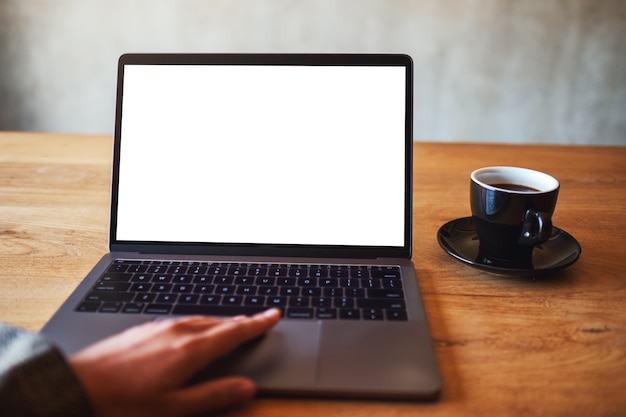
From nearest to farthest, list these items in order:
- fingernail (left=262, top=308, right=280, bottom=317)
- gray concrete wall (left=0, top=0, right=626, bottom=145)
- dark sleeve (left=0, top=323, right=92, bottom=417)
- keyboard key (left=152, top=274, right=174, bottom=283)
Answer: dark sleeve (left=0, top=323, right=92, bottom=417)
fingernail (left=262, top=308, right=280, bottom=317)
keyboard key (left=152, top=274, right=174, bottom=283)
gray concrete wall (left=0, top=0, right=626, bottom=145)

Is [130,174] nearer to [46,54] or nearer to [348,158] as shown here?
[348,158]

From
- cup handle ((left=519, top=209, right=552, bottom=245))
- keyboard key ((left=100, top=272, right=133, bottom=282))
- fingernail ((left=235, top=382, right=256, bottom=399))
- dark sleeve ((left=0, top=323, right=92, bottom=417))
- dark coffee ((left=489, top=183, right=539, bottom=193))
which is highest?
dark coffee ((left=489, top=183, right=539, bottom=193))

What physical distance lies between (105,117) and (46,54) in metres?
0.36

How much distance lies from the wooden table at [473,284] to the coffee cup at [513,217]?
0.04m

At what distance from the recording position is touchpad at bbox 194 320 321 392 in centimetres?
54

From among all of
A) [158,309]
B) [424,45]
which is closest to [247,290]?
[158,309]

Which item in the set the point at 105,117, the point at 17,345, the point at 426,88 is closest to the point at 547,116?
the point at 426,88

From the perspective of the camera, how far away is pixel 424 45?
2.48 m

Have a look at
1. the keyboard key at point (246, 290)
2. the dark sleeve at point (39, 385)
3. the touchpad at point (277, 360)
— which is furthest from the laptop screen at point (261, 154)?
the dark sleeve at point (39, 385)

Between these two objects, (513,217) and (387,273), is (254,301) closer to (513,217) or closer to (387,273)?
(387,273)

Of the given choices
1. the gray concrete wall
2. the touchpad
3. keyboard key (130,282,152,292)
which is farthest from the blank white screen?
the gray concrete wall

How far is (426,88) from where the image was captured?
2535 mm

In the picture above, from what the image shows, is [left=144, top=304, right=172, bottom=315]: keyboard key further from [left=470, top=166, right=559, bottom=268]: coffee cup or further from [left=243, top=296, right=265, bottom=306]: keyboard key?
[left=470, top=166, right=559, bottom=268]: coffee cup

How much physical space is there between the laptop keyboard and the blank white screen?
59mm
